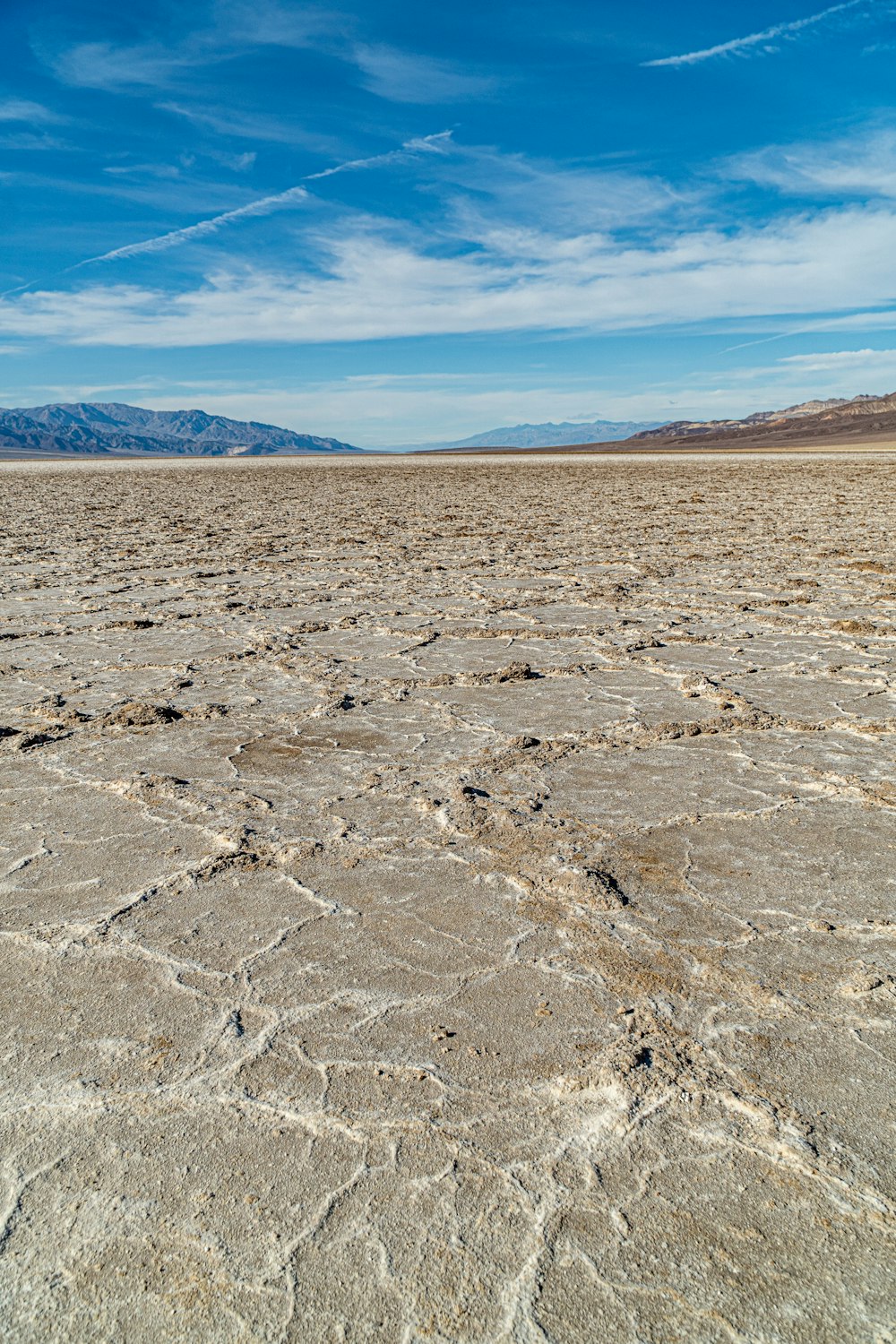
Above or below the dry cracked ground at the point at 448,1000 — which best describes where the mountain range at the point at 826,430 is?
below

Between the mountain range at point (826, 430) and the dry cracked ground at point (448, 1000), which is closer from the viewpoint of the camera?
the dry cracked ground at point (448, 1000)

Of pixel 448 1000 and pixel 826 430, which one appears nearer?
pixel 448 1000

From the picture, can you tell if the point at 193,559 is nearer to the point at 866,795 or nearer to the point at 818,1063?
the point at 866,795

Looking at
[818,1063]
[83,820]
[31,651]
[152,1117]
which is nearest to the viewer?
[152,1117]

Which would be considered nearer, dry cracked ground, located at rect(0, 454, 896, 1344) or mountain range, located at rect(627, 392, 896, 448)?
dry cracked ground, located at rect(0, 454, 896, 1344)

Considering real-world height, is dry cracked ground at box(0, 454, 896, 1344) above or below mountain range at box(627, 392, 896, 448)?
above

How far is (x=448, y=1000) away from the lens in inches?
73.5

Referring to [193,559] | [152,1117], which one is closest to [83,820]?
[152,1117]

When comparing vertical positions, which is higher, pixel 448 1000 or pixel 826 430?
pixel 448 1000

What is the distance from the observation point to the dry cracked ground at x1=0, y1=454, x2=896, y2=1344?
1.26 metres

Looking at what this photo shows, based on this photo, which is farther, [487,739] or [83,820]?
[487,739]

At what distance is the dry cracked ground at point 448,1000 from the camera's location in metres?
1.26

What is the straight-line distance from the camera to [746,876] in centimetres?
238

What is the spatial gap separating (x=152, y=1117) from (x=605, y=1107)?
731mm
